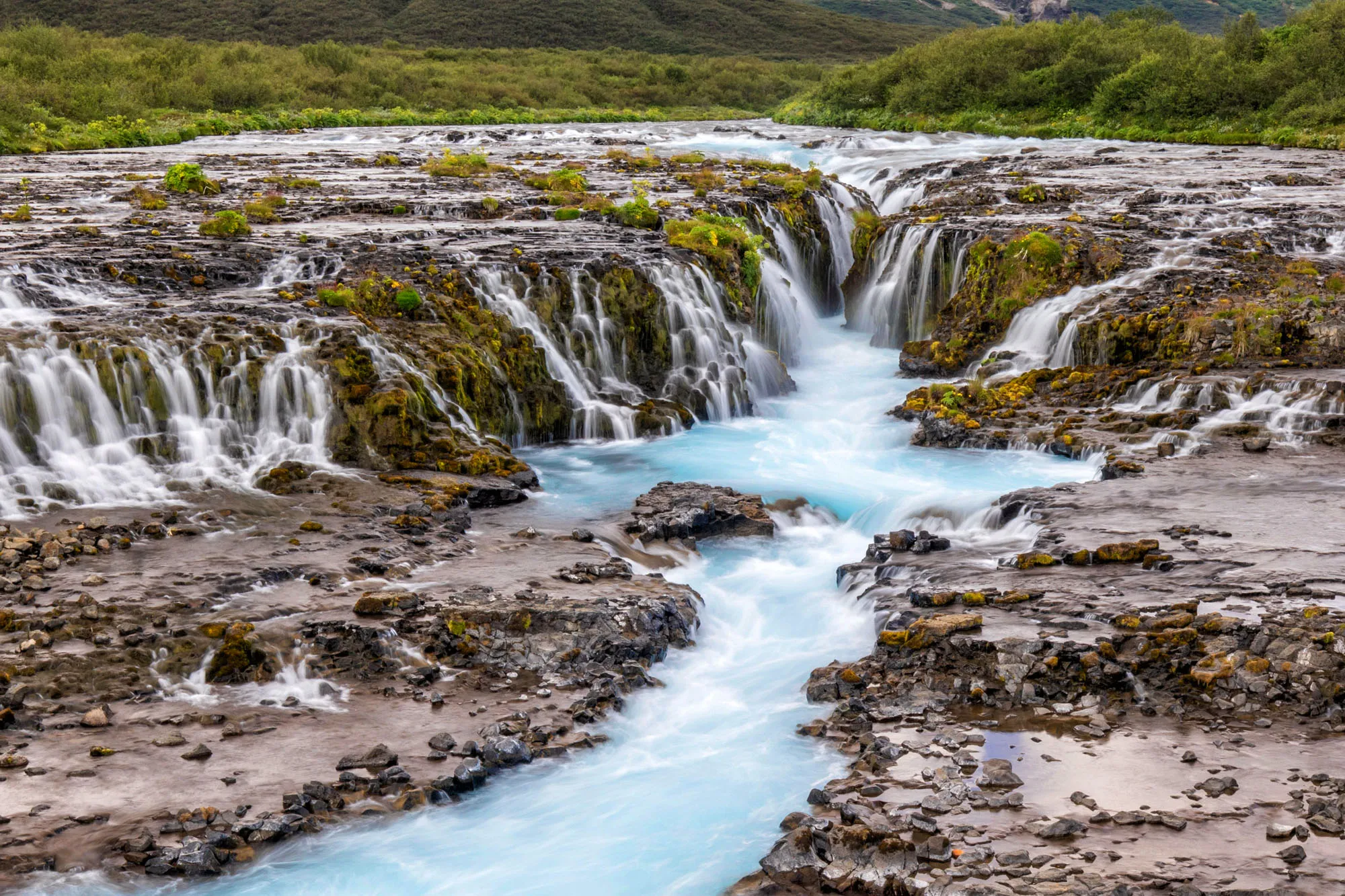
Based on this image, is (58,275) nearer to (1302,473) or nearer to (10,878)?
(10,878)

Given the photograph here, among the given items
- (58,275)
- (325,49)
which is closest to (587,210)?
(58,275)

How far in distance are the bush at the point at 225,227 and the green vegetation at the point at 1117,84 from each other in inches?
1414

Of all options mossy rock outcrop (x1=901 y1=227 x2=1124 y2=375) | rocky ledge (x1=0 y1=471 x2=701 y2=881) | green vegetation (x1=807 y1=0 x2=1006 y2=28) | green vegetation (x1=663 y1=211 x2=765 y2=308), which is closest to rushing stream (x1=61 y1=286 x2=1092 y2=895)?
rocky ledge (x1=0 y1=471 x2=701 y2=881)

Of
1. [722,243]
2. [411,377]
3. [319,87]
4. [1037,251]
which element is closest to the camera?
[411,377]

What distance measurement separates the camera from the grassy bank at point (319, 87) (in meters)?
45.7

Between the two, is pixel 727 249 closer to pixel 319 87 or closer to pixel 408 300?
pixel 408 300

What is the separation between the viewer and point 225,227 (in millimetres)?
21422

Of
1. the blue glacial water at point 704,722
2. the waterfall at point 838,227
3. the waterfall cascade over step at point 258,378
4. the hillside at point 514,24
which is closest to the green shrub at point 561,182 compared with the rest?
the waterfall at point 838,227

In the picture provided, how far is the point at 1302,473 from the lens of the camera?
564 inches

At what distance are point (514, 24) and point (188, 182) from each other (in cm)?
9810

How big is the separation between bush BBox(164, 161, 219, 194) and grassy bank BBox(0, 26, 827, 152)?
A: 13894 mm

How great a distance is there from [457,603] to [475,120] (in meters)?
58.8

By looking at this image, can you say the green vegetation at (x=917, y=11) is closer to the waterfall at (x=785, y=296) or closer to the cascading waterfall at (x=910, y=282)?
the waterfall at (x=785, y=296)

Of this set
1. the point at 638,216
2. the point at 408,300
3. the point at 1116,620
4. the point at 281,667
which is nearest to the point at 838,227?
the point at 638,216
